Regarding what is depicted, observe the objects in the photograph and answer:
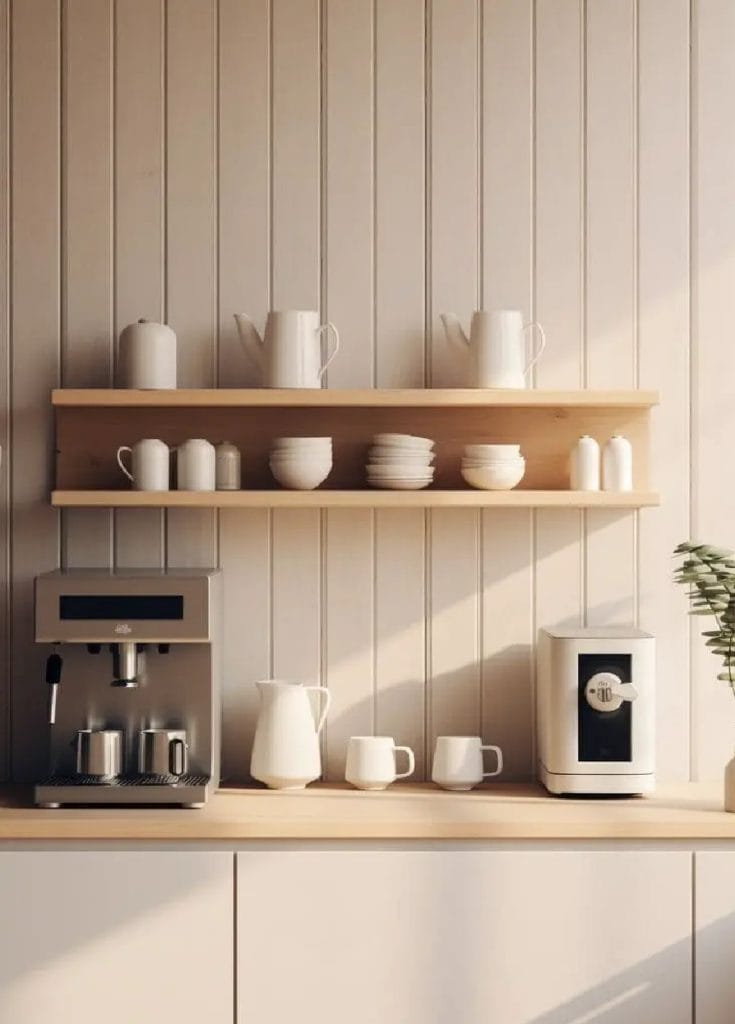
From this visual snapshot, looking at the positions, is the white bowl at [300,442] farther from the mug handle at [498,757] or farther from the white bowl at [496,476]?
the mug handle at [498,757]

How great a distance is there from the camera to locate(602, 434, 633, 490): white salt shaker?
2.75 metres

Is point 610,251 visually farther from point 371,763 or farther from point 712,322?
point 371,763

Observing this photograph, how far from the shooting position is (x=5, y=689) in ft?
9.33

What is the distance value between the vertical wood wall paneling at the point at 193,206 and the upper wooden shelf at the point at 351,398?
173mm

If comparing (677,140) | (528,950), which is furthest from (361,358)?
(528,950)

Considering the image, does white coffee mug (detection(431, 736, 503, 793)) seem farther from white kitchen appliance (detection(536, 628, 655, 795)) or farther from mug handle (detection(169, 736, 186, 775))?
mug handle (detection(169, 736, 186, 775))

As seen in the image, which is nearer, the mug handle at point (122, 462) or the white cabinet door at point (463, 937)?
the white cabinet door at point (463, 937)

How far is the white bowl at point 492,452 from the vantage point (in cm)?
272

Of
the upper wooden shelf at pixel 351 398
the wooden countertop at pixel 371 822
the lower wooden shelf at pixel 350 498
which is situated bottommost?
the wooden countertop at pixel 371 822

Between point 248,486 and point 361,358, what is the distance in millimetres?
358

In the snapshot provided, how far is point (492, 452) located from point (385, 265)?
1.56 ft

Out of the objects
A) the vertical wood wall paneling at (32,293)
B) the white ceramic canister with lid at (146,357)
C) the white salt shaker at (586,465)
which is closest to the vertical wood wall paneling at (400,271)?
the white salt shaker at (586,465)

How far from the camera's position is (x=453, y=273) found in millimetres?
2867

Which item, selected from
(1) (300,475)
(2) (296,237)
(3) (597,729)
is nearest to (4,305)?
(2) (296,237)
